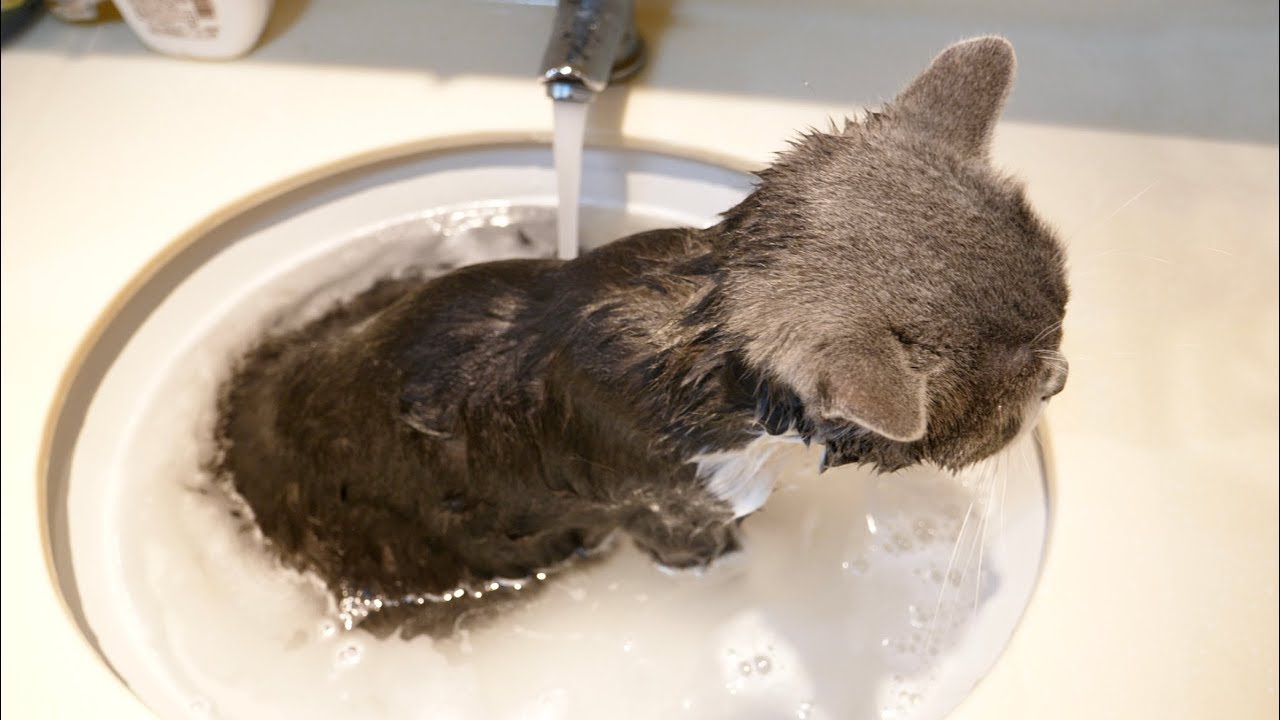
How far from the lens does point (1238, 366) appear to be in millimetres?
1245

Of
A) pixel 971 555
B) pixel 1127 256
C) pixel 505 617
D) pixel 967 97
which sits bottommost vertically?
pixel 505 617

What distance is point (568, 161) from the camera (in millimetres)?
1374

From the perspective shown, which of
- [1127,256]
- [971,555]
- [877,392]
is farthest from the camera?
[1127,256]

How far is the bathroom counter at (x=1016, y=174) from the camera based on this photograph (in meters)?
1.07

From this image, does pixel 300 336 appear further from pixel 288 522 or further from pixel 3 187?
pixel 3 187

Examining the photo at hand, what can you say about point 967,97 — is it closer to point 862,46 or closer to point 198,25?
point 862,46

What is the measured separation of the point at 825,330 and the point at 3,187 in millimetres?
1307

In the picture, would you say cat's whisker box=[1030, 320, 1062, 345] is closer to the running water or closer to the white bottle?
the running water

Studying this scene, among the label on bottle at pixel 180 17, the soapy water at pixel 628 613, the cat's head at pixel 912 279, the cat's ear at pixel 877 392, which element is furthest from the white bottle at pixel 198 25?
the cat's ear at pixel 877 392

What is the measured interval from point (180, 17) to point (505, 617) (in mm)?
1073

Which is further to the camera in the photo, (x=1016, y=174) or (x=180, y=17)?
(x=180, y=17)

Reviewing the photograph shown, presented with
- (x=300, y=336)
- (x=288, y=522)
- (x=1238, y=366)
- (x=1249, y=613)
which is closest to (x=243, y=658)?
(x=288, y=522)

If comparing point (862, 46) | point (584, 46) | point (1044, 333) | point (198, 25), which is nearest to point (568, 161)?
point (584, 46)

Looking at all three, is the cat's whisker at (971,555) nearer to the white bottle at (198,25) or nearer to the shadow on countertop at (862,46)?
the shadow on countertop at (862,46)
